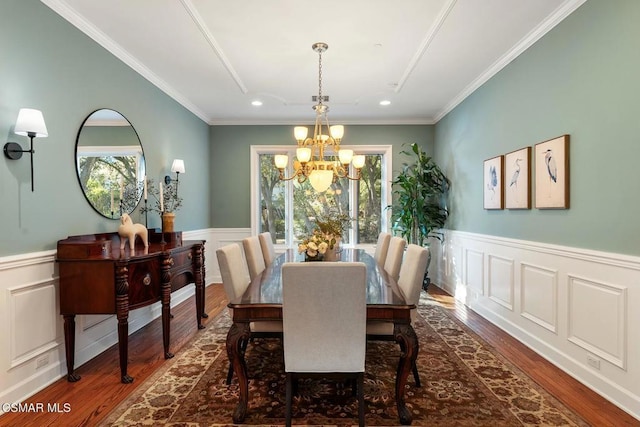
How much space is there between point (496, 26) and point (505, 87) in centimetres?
82

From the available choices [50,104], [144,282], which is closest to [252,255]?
[144,282]

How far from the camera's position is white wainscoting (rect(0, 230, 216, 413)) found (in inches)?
84.9

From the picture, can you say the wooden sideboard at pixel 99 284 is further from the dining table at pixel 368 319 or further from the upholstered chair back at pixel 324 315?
the upholstered chair back at pixel 324 315

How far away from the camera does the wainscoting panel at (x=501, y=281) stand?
341 cm

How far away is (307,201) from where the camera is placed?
5.95 m

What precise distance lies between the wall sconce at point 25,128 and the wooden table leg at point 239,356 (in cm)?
173

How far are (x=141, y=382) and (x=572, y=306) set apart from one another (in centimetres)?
316

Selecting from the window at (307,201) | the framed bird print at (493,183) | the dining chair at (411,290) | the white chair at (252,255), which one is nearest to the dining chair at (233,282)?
the white chair at (252,255)

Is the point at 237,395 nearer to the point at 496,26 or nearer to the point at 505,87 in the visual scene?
the point at 496,26

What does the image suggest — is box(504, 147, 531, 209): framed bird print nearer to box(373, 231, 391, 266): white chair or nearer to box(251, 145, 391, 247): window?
box(373, 231, 391, 266): white chair

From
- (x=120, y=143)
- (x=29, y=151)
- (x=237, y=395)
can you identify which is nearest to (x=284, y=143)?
(x=120, y=143)

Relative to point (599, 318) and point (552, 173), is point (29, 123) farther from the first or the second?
point (599, 318)

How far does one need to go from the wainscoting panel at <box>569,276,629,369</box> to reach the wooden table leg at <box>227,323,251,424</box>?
228cm

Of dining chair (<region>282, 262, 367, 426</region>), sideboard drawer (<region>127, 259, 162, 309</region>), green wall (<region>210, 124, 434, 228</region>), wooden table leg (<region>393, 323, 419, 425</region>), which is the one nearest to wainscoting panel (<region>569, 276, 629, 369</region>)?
wooden table leg (<region>393, 323, 419, 425</region>)
